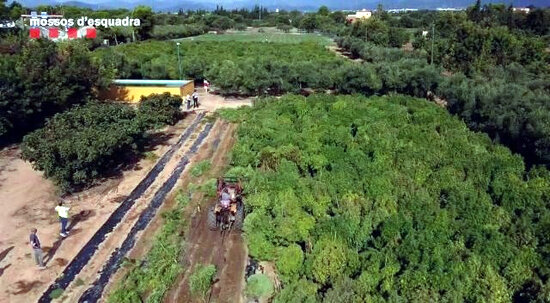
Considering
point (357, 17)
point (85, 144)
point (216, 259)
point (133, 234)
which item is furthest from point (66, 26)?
point (357, 17)

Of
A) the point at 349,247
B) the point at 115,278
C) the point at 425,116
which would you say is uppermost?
the point at 425,116

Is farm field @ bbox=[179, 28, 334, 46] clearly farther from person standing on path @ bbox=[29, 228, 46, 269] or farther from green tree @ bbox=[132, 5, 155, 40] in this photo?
person standing on path @ bbox=[29, 228, 46, 269]

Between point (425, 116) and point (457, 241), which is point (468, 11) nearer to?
point (425, 116)

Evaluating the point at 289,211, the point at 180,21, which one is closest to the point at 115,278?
the point at 289,211

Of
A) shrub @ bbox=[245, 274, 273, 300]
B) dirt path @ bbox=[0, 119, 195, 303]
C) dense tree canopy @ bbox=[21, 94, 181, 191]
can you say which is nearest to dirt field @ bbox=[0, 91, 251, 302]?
dirt path @ bbox=[0, 119, 195, 303]

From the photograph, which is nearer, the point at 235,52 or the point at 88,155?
the point at 88,155

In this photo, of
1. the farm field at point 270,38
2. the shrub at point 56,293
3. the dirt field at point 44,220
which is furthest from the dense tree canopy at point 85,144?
the farm field at point 270,38
